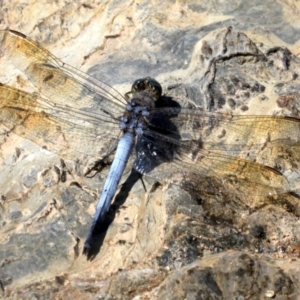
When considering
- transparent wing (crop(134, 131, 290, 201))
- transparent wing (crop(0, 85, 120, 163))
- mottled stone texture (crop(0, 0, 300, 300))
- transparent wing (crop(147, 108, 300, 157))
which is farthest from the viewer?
transparent wing (crop(0, 85, 120, 163))

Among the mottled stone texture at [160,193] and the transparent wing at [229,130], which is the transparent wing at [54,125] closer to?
the mottled stone texture at [160,193]

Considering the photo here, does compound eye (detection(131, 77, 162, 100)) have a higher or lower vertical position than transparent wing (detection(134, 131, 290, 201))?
higher

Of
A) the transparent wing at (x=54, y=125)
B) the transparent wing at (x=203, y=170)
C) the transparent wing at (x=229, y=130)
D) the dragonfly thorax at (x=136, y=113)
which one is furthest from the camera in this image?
the dragonfly thorax at (x=136, y=113)

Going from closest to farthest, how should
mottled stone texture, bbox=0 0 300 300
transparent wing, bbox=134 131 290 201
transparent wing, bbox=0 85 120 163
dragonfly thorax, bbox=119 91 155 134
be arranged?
mottled stone texture, bbox=0 0 300 300
transparent wing, bbox=134 131 290 201
transparent wing, bbox=0 85 120 163
dragonfly thorax, bbox=119 91 155 134

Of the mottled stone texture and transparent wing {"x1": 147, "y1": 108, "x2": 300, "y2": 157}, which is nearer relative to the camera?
the mottled stone texture

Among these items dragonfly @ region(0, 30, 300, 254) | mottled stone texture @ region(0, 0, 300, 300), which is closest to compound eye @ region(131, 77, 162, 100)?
dragonfly @ region(0, 30, 300, 254)

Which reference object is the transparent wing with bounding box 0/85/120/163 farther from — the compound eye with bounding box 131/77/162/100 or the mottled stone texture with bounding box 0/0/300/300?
the compound eye with bounding box 131/77/162/100

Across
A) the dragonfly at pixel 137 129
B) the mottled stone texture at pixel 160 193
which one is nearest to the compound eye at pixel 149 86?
the dragonfly at pixel 137 129
